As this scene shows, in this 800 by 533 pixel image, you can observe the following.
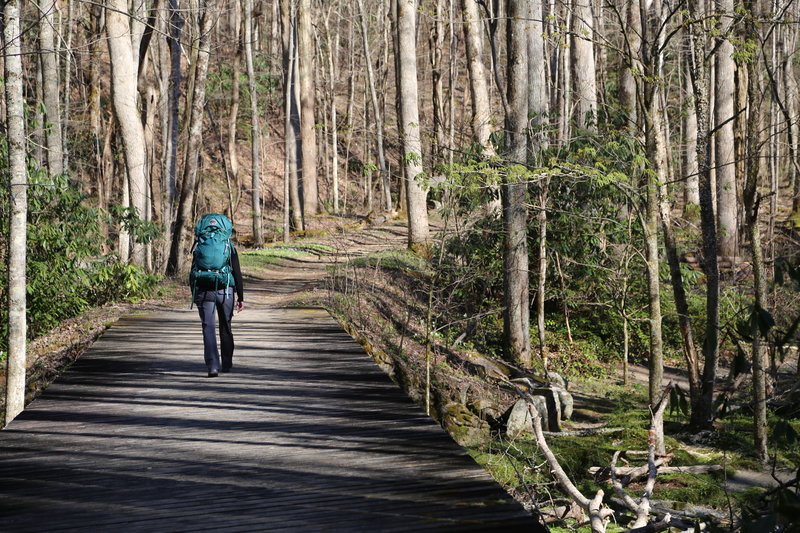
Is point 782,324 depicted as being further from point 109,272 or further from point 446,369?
point 109,272

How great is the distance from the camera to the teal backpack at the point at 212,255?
8.27 meters

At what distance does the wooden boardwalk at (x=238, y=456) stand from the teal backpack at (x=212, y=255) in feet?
3.59

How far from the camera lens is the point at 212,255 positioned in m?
8.26

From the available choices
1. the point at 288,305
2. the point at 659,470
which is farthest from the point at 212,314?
the point at 288,305

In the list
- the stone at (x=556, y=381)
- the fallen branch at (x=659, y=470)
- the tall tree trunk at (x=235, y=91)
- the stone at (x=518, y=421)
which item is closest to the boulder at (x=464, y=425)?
the stone at (x=518, y=421)

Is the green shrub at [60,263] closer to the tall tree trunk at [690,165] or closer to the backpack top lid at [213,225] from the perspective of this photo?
the backpack top lid at [213,225]

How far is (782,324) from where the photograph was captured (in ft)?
57.5

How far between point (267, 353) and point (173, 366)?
4.01 feet

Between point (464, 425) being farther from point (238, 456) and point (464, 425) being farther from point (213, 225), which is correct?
point (238, 456)

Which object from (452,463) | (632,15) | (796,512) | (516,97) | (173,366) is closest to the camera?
(796,512)

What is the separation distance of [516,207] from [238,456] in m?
11.6

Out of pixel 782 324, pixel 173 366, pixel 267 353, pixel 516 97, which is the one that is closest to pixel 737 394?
pixel 782 324

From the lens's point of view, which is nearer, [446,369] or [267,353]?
[267,353]

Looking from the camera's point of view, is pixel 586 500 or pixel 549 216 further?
pixel 549 216
